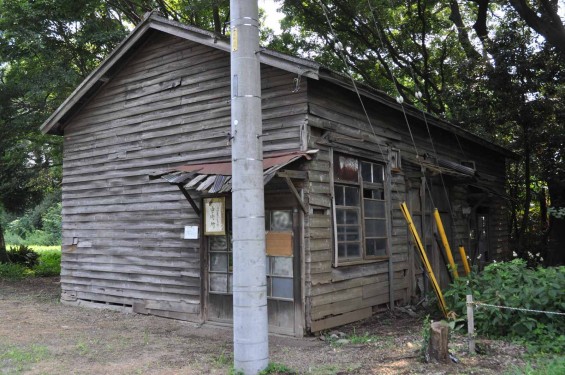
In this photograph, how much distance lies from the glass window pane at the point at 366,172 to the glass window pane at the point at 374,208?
0.46 m

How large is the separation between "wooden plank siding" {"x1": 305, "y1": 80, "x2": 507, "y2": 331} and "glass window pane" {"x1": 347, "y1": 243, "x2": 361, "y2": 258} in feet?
0.73

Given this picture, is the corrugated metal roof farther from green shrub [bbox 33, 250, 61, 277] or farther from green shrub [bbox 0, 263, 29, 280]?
green shrub [bbox 33, 250, 61, 277]

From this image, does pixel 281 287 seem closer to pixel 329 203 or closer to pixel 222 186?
pixel 329 203

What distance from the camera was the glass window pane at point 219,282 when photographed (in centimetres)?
927

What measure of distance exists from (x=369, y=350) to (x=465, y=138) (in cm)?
841

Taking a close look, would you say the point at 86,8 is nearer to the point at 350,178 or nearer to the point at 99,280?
the point at 99,280

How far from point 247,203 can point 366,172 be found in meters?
4.80

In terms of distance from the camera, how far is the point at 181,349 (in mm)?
7504

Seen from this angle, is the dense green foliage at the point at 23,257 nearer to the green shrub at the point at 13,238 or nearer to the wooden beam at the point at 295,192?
the wooden beam at the point at 295,192

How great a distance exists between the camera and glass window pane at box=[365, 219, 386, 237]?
9.81 meters

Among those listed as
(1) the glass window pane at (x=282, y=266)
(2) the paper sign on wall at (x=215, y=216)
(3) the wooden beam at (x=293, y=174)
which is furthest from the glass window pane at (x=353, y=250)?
(2) the paper sign on wall at (x=215, y=216)

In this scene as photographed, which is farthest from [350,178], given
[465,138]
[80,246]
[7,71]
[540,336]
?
[7,71]

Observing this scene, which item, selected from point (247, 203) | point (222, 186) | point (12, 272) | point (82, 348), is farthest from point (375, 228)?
point (12, 272)

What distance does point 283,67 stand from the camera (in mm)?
8289
